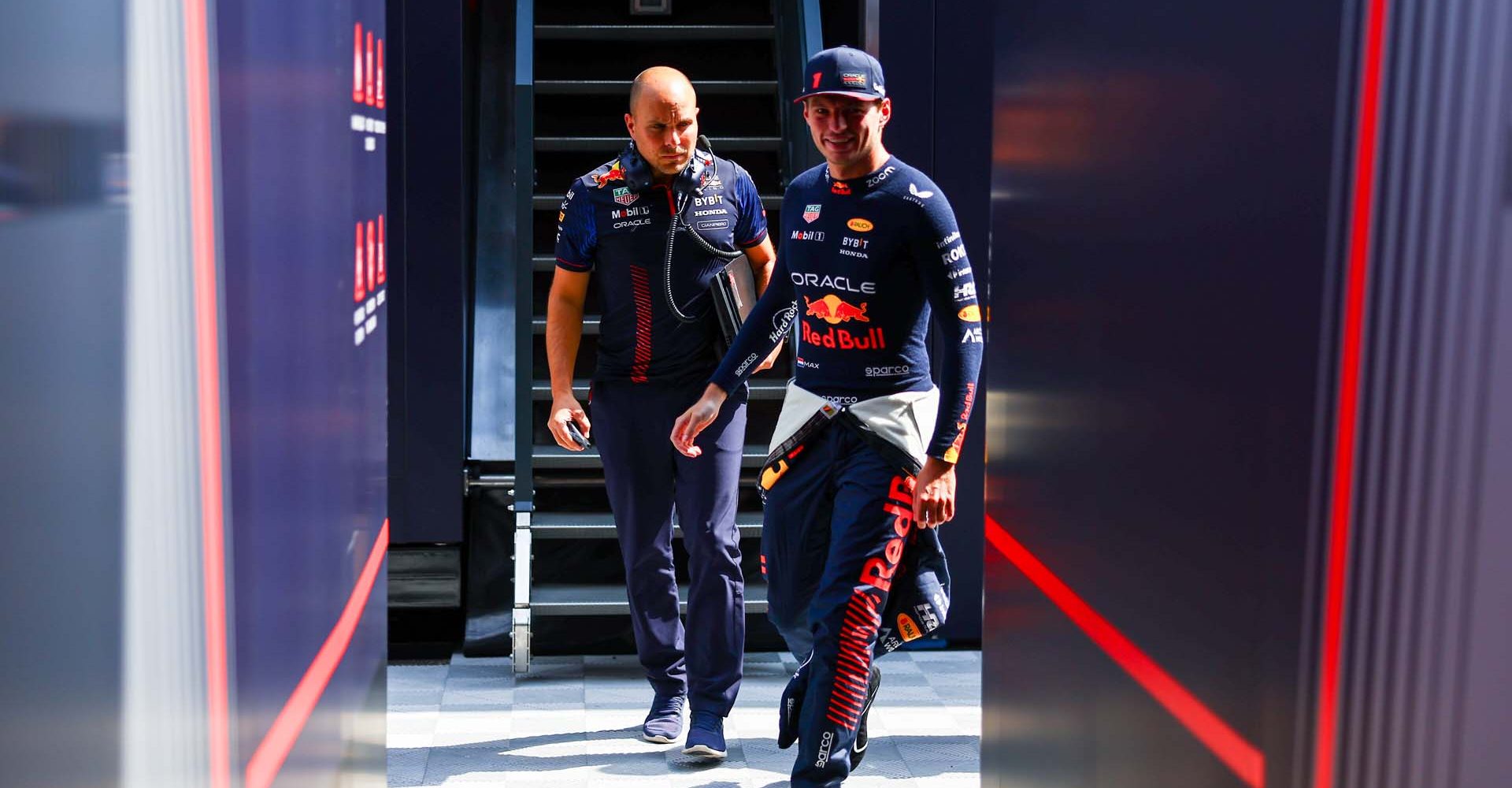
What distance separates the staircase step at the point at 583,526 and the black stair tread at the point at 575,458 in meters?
0.19

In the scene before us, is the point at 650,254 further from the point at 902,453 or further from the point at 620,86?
the point at 620,86

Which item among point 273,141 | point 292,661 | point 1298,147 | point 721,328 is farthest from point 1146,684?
point 721,328

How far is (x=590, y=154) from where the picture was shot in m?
6.54

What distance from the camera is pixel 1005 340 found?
2.52 m

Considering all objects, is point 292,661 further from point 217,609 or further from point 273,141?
point 273,141

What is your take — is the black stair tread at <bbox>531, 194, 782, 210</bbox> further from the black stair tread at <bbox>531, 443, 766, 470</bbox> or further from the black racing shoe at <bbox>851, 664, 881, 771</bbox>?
the black racing shoe at <bbox>851, 664, 881, 771</bbox>

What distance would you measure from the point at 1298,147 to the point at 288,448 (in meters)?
1.16

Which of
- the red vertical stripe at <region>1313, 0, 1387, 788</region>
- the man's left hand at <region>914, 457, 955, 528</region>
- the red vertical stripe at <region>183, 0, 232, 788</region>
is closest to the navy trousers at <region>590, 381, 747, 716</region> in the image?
the man's left hand at <region>914, 457, 955, 528</region>

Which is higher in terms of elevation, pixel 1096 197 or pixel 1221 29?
pixel 1221 29

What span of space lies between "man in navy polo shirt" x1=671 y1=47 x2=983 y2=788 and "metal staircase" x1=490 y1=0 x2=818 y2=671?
5.58 ft

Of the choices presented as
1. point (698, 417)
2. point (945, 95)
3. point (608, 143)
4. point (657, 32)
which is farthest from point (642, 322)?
point (657, 32)

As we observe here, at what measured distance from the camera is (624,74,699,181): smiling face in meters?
4.00

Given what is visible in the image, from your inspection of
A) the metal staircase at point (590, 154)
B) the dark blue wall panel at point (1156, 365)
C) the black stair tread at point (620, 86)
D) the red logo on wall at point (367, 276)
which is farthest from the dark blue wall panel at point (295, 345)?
the black stair tread at point (620, 86)

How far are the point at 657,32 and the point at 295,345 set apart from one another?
16.8ft
